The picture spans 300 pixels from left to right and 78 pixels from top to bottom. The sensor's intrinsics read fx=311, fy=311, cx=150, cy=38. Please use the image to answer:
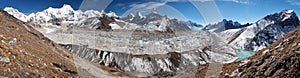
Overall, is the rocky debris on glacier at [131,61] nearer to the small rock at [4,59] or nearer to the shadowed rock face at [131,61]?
the shadowed rock face at [131,61]

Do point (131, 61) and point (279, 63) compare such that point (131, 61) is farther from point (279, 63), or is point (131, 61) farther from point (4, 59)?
point (279, 63)

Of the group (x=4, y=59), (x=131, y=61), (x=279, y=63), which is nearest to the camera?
(x=279, y=63)

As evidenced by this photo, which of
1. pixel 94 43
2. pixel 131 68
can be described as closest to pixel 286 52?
pixel 131 68

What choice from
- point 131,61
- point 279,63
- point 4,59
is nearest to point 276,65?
point 279,63

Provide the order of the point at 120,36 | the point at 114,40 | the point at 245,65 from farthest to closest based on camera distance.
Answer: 1. the point at 120,36
2. the point at 114,40
3. the point at 245,65

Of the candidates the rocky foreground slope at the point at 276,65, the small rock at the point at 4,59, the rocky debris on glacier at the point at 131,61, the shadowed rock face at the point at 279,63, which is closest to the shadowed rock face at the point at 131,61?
the rocky debris on glacier at the point at 131,61

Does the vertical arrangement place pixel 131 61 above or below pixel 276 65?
above

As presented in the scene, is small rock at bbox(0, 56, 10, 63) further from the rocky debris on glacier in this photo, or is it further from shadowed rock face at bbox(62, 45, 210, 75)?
shadowed rock face at bbox(62, 45, 210, 75)

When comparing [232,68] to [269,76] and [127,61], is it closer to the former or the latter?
[269,76]
